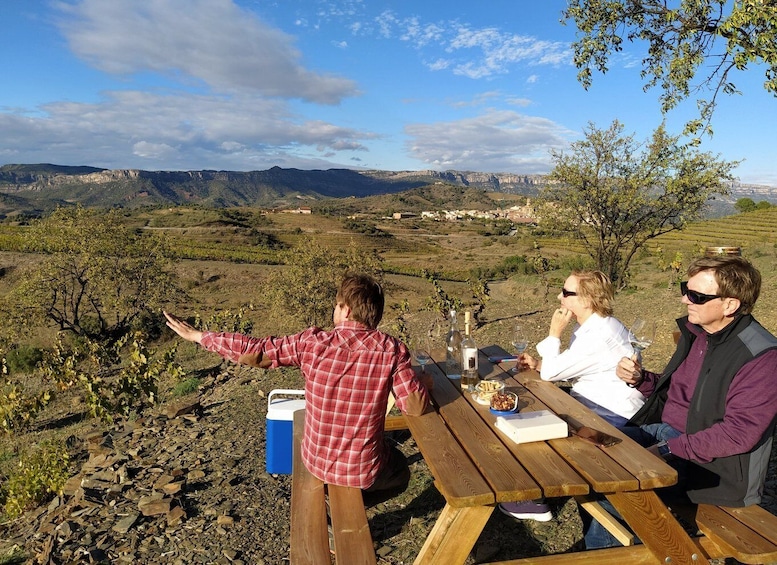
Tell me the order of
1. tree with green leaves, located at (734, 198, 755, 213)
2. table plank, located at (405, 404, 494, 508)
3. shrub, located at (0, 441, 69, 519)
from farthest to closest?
1. tree with green leaves, located at (734, 198, 755, 213)
2. shrub, located at (0, 441, 69, 519)
3. table plank, located at (405, 404, 494, 508)

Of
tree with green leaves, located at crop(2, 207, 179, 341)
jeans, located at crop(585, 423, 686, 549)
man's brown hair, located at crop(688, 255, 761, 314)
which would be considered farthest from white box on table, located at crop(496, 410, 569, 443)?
tree with green leaves, located at crop(2, 207, 179, 341)

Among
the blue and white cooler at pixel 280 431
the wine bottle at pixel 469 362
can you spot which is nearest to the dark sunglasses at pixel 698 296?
the wine bottle at pixel 469 362

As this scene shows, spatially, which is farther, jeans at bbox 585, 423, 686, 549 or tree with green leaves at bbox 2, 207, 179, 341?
tree with green leaves at bbox 2, 207, 179, 341

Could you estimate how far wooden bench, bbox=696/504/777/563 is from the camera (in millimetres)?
2164

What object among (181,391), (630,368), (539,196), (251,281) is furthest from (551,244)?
(630,368)

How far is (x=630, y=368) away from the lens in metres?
2.97

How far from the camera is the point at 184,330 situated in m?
3.08

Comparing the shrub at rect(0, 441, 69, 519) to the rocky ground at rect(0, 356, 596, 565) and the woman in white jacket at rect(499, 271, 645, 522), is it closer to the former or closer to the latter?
the rocky ground at rect(0, 356, 596, 565)

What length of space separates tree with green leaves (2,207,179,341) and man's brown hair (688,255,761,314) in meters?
18.7

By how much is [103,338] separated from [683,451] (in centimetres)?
2056

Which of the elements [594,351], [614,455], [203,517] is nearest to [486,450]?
[614,455]

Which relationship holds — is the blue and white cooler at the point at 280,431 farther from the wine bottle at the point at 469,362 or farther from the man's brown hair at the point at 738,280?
the man's brown hair at the point at 738,280

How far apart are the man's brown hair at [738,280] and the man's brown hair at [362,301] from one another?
65.5 inches

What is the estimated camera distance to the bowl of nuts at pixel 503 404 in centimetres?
271
